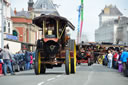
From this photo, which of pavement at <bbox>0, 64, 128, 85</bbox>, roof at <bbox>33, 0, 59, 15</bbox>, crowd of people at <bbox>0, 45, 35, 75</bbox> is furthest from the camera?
roof at <bbox>33, 0, 59, 15</bbox>

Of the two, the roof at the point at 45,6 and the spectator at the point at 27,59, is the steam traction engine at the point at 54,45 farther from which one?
the roof at the point at 45,6

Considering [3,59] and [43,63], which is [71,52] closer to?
[43,63]

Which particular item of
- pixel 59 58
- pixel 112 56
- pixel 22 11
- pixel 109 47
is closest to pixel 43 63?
pixel 59 58

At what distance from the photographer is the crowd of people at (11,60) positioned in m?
24.0

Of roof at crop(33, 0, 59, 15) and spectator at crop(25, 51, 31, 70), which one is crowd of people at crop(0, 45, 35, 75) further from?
roof at crop(33, 0, 59, 15)

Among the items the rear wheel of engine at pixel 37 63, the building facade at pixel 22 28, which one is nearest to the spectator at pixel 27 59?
the rear wheel of engine at pixel 37 63

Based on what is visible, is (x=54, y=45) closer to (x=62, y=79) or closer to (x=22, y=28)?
(x=62, y=79)

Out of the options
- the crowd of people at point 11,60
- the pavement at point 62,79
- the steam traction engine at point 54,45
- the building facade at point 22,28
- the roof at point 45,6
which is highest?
the roof at point 45,6

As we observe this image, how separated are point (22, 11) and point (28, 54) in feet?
158

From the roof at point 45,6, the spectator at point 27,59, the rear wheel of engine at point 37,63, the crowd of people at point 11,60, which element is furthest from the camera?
the roof at point 45,6

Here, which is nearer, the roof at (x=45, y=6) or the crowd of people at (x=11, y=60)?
the crowd of people at (x=11, y=60)

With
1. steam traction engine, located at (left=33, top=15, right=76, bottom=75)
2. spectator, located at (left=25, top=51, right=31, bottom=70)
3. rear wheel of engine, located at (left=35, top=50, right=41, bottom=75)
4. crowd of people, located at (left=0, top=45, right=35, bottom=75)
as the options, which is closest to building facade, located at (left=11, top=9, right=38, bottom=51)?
crowd of people, located at (left=0, top=45, right=35, bottom=75)

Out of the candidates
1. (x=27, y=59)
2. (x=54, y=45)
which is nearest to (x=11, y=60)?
(x=54, y=45)

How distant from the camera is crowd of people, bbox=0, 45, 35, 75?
24.0 m
